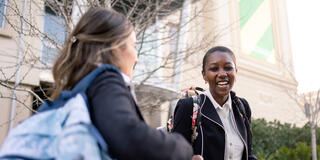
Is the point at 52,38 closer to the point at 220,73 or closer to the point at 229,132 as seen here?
the point at 220,73

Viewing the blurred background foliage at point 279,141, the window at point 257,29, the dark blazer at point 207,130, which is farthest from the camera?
the window at point 257,29

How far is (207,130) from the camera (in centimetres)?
229

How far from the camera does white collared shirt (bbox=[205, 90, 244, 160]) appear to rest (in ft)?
7.38

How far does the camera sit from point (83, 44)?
1.48 metres

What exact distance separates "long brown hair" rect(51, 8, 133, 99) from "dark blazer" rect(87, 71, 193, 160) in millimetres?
176

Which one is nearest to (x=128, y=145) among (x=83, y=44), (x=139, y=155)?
(x=139, y=155)

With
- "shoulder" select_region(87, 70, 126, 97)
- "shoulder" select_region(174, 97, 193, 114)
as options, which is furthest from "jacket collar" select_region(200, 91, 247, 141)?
"shoulder" select_region(87, 70, 126, 97)

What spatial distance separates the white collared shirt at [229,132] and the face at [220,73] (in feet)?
0.25

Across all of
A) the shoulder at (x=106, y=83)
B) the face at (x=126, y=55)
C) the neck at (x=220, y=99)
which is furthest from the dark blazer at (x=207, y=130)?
the shoulder at (x=106, y=83)

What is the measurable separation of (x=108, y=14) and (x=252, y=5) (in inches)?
509

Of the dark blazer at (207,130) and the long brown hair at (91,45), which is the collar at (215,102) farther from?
the long brown hair at (91,45)

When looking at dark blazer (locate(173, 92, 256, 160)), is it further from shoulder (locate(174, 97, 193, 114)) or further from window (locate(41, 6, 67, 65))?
window (locate(41, 6, 67, 65))

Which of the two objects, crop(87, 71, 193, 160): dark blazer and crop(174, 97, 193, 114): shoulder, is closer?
crop(87, 71, 193, 160): dark blazer

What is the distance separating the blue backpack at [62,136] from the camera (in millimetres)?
1140
